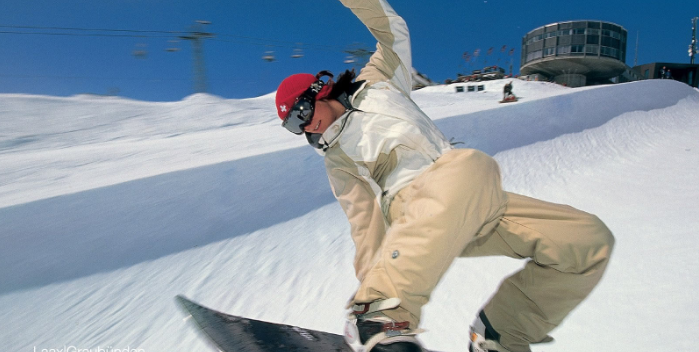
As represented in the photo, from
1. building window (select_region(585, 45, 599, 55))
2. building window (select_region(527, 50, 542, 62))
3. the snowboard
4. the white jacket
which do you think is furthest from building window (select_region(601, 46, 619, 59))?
the snowboard

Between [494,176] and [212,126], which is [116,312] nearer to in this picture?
[494,176]

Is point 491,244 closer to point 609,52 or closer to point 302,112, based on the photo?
point 302,112

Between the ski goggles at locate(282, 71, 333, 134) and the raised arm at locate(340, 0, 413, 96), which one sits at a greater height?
the raised arm at locate(340, 0, 413, 96)

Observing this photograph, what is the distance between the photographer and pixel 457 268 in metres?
2.35

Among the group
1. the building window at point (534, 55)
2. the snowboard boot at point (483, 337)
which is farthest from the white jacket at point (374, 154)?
the building window at point (534, 55)

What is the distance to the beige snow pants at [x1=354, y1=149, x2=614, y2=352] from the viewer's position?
1.01 m

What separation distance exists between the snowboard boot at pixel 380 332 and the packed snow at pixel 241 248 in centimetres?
97

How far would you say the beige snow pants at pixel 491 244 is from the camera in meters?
1.01

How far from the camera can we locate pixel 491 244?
4.80ft

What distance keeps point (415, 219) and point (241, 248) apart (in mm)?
2030

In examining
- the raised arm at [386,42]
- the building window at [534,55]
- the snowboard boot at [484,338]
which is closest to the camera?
the snowboard boot at [484,338]

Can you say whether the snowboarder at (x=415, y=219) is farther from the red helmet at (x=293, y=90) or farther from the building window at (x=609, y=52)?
the building window at (x=609, y=52)

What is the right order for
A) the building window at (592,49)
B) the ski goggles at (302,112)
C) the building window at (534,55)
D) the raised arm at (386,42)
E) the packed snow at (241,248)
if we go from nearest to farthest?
the ski goggles at (302,112) < the raised arm at (386,42) < the packed snow at (241,248) < the building window at (592,49) < the building window at (534,55)

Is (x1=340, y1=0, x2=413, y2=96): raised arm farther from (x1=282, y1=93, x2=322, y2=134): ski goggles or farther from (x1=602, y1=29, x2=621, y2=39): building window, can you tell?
(x1=602, y1=29, x2=621, y2=39): building window
